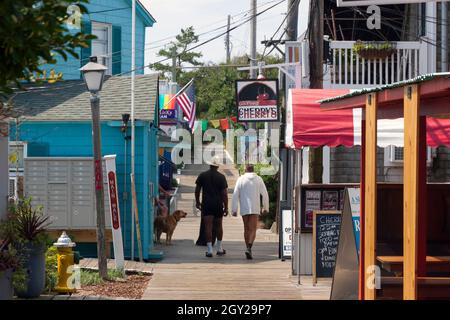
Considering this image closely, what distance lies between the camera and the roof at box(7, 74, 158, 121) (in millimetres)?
17406

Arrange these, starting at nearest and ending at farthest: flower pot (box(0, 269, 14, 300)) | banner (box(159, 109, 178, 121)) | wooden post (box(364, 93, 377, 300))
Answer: wooden post (box(364, 93, 377, 300)) < flower pot (box(0, 269, 14, 300)) < banner (box(159, 109, 178, 121))

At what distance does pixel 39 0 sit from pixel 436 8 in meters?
15.6

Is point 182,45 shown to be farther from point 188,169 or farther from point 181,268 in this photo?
point 181,268

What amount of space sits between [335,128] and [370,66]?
27.2 ft

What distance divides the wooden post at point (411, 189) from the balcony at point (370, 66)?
12.2 m

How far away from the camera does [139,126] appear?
17.1 m

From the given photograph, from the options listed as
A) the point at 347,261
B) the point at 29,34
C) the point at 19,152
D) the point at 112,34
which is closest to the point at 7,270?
the point at 347,261

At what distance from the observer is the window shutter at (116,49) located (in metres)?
25.0

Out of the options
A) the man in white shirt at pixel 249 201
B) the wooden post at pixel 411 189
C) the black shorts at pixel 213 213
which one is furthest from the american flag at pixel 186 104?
the wooden post at pixel 411 189

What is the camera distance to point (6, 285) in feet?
34.3

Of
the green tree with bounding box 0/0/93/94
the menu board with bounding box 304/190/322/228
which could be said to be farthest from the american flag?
the green tree with bounding box 0/0/93/94

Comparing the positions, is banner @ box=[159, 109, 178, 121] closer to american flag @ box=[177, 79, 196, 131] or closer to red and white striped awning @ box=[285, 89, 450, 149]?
american flag @ box=[177, 79, 196, 131]

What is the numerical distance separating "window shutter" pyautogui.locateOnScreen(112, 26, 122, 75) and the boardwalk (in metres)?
5.79
